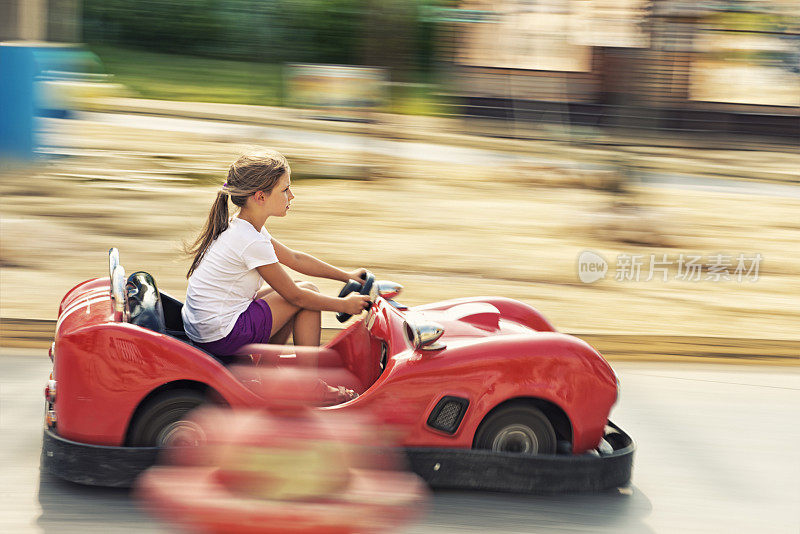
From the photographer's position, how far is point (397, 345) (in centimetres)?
300

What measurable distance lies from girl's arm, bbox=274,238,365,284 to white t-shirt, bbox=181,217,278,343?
1.00ft

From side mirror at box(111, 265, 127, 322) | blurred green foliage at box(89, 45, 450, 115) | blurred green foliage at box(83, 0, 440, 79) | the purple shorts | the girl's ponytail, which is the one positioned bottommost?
the purple shorts

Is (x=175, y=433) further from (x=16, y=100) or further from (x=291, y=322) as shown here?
(x=16, y=100)

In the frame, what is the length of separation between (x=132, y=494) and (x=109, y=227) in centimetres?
421

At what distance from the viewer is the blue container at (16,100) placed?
28.2 ft

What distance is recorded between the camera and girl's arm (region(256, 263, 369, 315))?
3.03 metres

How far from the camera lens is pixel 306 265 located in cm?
343

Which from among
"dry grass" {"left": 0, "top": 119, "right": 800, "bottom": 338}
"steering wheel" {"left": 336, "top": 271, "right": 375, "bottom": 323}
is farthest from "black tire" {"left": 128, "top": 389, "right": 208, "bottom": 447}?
"dry grass" {"left": 0, "top": 119, "right": 800, "bottom": 338}

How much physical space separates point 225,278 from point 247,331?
177mm

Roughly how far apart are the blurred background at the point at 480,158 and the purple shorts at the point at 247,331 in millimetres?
302

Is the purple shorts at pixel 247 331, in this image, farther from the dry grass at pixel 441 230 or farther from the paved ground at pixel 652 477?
the dry grass at pixel 441 230

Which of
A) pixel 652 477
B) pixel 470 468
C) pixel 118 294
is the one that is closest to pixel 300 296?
pixel 118 294

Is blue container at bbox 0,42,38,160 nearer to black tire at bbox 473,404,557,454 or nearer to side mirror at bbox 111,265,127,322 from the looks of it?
side mirror at bbox 111,265,127,322

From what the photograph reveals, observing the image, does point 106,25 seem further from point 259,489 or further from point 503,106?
point 259,489
